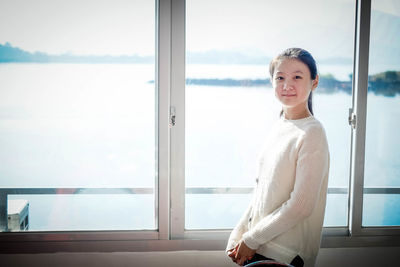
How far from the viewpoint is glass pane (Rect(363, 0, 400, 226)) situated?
6.14 feet

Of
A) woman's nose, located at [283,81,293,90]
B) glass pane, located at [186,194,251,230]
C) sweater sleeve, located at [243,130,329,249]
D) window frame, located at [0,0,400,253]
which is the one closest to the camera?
sweater sleeve, located at [243,130,329,249]

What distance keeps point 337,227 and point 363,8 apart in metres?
1.20

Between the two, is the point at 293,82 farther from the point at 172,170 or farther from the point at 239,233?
the point at 172,170

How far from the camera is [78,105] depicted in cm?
183

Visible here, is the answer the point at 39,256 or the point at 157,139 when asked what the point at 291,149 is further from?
the point at 39,256

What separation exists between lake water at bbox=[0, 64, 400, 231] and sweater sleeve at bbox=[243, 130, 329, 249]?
838 mm

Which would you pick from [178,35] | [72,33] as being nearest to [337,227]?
[178,35]

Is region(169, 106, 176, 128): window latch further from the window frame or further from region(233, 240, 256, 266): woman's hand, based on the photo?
region(233, 240, 256, 266): woman's hand

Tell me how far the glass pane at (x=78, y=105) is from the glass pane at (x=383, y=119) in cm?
121

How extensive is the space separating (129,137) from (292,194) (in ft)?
3.48

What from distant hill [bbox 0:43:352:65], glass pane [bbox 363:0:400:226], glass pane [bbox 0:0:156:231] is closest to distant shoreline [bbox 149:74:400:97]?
glass pane [bbox 363:0:400:226]

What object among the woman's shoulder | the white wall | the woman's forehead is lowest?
the white wall

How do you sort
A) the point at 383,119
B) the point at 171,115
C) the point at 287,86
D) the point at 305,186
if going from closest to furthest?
the point at 305,186, the point at 287,86, the point at 171,115, the point at 383,119

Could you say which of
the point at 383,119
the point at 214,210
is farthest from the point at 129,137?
the point at 383,119
